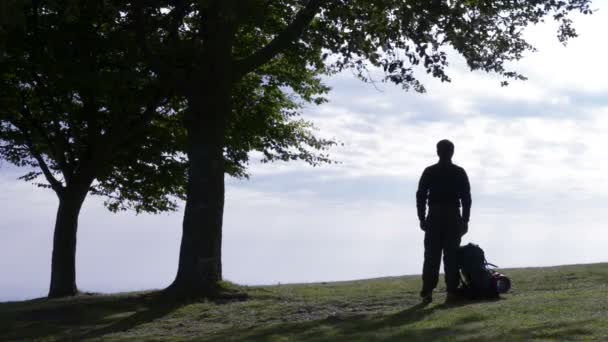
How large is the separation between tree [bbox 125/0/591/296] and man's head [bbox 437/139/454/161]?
4.06 m

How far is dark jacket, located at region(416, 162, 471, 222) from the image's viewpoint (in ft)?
42.1

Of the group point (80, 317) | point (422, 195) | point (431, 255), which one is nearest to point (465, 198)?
point (422, 195)

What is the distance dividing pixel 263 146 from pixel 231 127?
2.33 meters

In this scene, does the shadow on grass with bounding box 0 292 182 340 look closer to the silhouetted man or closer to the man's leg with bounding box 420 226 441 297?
the man's leg with bounding box 420 226 441 297

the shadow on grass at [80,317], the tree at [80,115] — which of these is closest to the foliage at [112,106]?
the tree at [80,115]

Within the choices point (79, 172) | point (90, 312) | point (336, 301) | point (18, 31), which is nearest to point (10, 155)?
point (79, 172)

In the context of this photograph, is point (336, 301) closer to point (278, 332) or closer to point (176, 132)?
point (278, 332)

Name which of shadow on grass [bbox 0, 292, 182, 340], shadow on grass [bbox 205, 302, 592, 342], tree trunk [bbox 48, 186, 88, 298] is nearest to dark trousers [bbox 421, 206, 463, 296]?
shadow on grass [bbox 205, 302, 592, 342]

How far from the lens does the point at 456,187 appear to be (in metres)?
12.9

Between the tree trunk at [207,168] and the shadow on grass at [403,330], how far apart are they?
13.6 ft

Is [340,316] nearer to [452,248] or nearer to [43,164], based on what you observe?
[452,248]

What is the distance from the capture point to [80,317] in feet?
49.1

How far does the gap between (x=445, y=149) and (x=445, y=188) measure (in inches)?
24.0

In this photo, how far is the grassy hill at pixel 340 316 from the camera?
411 inches
